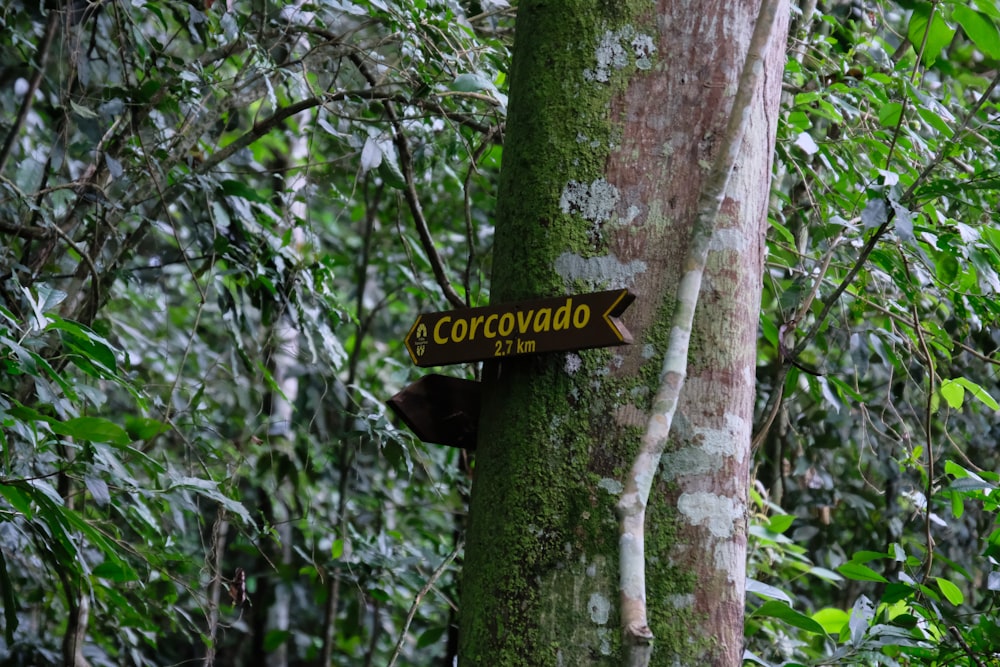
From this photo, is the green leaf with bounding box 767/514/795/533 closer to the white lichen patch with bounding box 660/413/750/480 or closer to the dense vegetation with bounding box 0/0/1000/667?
the dense vegetation with bounding box 0/0/1000/667

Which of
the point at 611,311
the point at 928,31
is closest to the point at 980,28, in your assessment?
the point at 928,31

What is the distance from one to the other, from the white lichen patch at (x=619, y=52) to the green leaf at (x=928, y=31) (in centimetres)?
70

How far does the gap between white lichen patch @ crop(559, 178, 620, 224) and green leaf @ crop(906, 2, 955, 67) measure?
0.81m

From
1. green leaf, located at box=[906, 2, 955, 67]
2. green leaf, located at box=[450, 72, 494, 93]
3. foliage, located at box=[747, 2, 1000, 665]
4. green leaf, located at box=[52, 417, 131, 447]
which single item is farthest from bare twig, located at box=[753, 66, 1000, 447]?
green leaf, located at box=[52, 417, 131, 447]

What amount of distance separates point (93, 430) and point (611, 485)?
31.6 inches

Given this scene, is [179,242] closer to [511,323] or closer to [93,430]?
[93,430]

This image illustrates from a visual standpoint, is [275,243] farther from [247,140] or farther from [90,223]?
[90,223]

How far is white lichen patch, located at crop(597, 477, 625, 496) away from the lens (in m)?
1.04

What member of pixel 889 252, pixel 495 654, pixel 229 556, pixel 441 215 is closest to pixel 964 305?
pixel 889 252

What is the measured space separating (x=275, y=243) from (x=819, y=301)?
4.42 ft

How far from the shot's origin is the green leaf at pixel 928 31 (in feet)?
5.31

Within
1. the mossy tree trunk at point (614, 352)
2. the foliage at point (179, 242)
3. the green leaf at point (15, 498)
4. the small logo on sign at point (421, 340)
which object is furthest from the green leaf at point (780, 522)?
the green leaf at point (15, 498)

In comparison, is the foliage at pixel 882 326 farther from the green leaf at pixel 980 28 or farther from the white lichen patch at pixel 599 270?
the white lichen patch at pixel 599 270

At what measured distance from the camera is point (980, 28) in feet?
4.91
